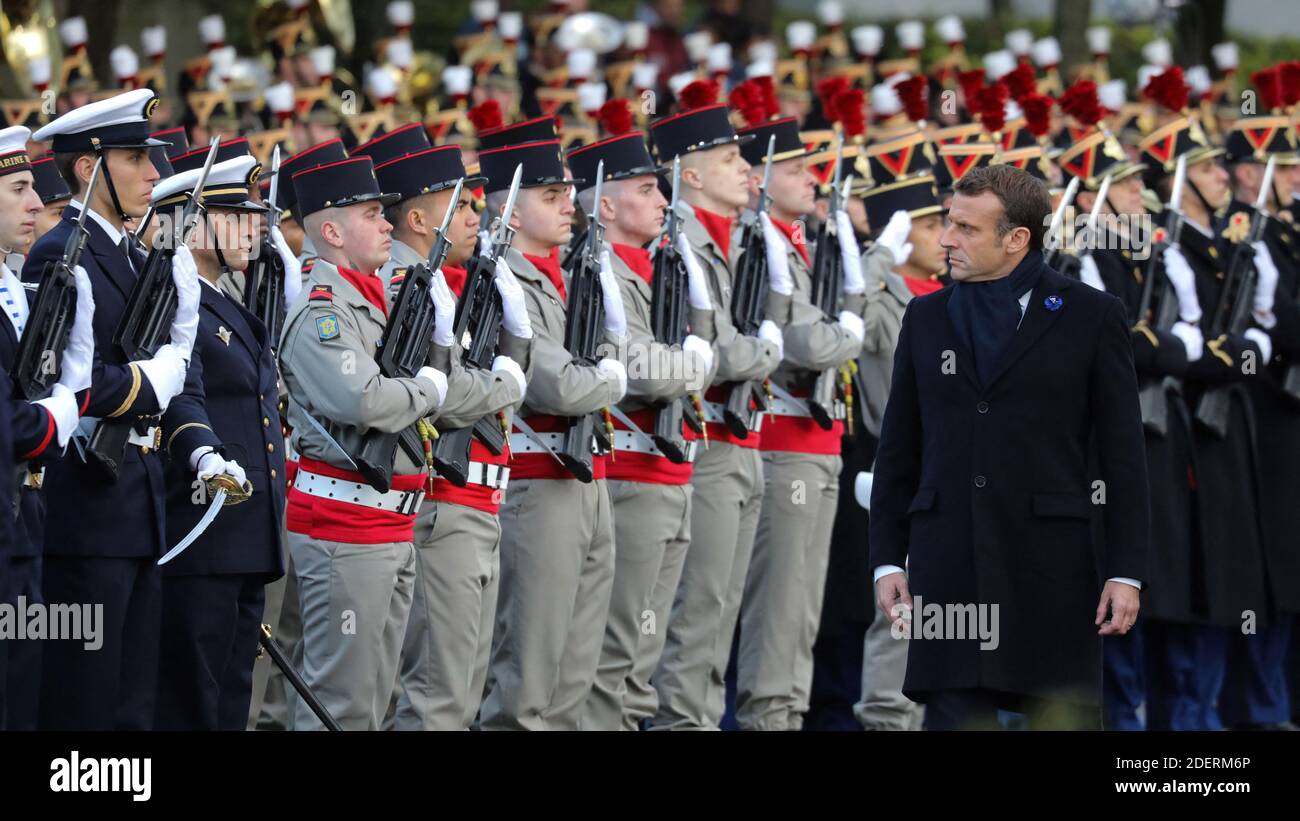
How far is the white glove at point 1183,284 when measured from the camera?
10336mm

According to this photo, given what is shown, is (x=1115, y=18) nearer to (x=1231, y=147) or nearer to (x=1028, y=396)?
(x=1231, y=147)

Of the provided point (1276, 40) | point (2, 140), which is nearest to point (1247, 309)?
point (2, 140)

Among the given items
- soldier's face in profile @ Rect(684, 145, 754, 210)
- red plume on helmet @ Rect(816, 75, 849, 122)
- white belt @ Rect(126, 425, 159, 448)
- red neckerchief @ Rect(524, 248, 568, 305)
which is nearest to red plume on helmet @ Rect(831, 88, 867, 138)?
red plume on helmet @ Rect(816, 75, 849, 122)

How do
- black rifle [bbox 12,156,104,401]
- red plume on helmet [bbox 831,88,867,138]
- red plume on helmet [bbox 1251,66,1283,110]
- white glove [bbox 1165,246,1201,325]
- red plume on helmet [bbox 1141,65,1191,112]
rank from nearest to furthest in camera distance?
black rifle [bbox 12,156,104,401] → white glove [bbox 1165,246,1201,325] → red plume on helmet [bbox 831,88,867,138] → red plume on helmet [bbox 1141,65,1191,112] → red plume on helmet [bbox 1251,66,1283,110]

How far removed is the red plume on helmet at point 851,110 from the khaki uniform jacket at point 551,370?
385 centimetres

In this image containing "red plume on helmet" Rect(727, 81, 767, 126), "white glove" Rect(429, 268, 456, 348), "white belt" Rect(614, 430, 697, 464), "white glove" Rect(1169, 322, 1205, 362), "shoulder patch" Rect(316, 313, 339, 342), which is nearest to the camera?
"shoulder patch" Rect(316, 313, 339, 342)

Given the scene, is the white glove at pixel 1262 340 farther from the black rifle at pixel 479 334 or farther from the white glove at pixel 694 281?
the black rifle at pixel 479 334

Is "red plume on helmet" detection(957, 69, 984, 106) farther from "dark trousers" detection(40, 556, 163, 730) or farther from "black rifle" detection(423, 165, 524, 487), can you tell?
"dark trousers" detection(40, 556, 163, 730)

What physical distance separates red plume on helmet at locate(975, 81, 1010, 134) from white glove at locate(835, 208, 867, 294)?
1.97 meters

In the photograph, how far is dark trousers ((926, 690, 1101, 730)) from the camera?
5902 millimetres

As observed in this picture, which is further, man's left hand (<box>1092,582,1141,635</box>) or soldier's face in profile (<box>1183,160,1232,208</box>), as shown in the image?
soldier's face in profile (<box>1183,160,1232,208</box>)

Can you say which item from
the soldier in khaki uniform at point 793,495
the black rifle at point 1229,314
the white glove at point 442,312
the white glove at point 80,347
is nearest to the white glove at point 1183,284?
the black rifle at point 1229,314

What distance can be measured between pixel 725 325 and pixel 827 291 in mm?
717

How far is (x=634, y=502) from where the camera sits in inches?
333
